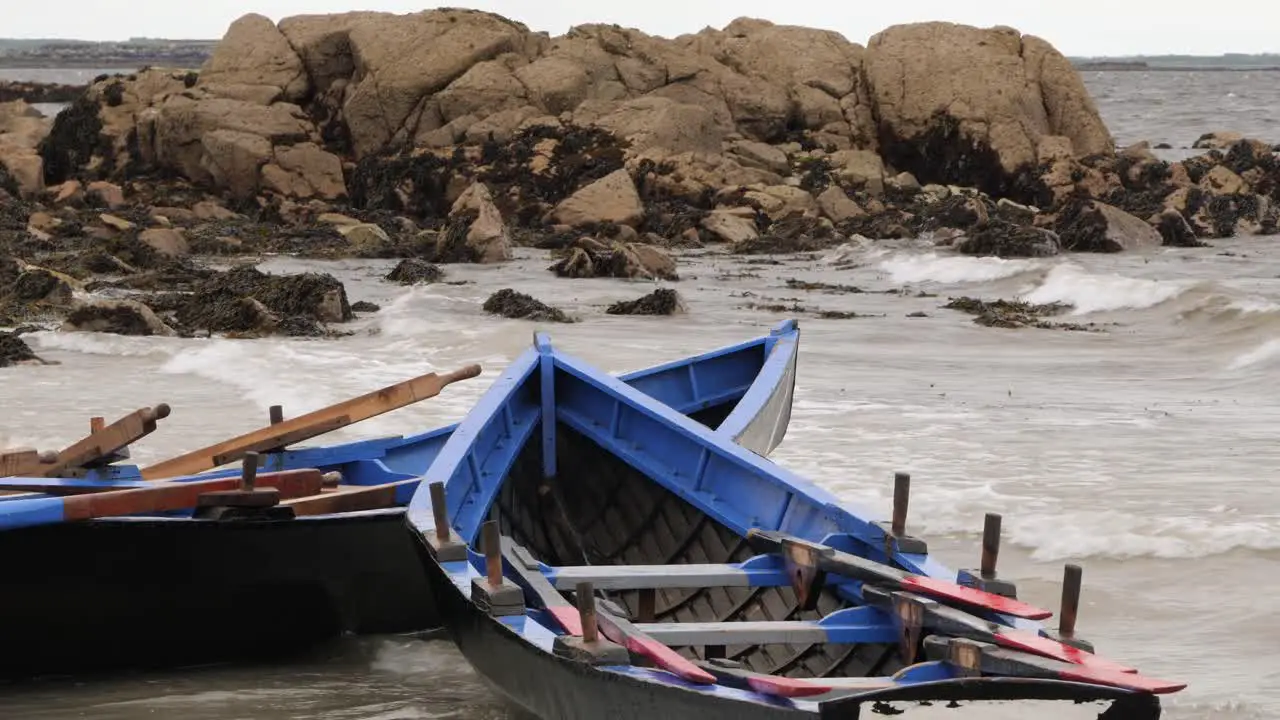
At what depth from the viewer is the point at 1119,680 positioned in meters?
4.85

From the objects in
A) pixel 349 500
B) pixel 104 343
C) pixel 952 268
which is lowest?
pixel 952 268

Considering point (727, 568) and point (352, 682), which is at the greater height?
point (727, 568)

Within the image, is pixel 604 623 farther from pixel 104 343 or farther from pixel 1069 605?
pixel 104 343

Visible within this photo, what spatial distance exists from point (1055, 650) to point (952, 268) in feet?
73.9

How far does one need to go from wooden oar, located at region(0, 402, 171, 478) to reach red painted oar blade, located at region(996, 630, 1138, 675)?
3.96 meters

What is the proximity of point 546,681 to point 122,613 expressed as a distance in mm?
2293

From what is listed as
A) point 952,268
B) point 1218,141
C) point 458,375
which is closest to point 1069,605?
point 458,375

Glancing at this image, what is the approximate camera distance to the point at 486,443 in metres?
7.98

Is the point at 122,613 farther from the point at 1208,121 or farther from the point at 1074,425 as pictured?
the point at 1208,121

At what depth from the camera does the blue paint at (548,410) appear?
8531 mm

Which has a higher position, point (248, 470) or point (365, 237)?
point (248, 470)

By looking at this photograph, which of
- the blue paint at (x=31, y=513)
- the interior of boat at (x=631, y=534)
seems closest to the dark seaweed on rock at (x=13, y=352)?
the interior of boat at (x=631, y=534)

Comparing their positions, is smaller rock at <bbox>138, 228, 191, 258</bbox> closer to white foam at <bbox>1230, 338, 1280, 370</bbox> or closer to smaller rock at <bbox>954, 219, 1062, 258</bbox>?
smaller rock at <bbox>954, 219, 1062, 258</bbox>

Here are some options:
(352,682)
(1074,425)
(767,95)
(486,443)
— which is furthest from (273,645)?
(767,95)
